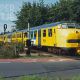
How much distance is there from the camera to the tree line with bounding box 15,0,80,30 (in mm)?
53375

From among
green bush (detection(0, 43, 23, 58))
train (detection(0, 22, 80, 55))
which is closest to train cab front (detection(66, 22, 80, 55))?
train (detection(0, 22, 80, 55))

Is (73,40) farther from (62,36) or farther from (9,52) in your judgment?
(9,52)

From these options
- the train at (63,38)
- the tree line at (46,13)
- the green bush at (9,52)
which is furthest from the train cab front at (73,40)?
the tree line at (46,13)

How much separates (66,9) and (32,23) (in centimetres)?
1129

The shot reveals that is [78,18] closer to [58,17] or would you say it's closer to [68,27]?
[58,17]

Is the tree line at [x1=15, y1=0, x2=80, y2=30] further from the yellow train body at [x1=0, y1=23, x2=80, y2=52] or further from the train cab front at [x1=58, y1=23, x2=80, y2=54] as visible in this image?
the train cab front at [x1=58, y1=23, x2=80, y2=54]

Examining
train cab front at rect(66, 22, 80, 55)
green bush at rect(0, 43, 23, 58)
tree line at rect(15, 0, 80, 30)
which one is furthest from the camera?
tree line at rect(15, 0, 80, 30)

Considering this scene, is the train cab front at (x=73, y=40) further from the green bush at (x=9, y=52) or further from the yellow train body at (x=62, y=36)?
the green bush at (x=9, y=52)

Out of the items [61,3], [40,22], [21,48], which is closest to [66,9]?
[61,3]

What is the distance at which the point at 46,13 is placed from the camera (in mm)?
66312

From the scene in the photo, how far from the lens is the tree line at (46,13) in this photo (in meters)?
53.4

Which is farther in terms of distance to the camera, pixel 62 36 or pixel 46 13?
pixel 46 13

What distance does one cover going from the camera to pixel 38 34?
4319 centimetres

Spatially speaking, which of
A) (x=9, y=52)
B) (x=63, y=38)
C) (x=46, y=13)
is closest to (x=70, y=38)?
(x=63, y=38)
